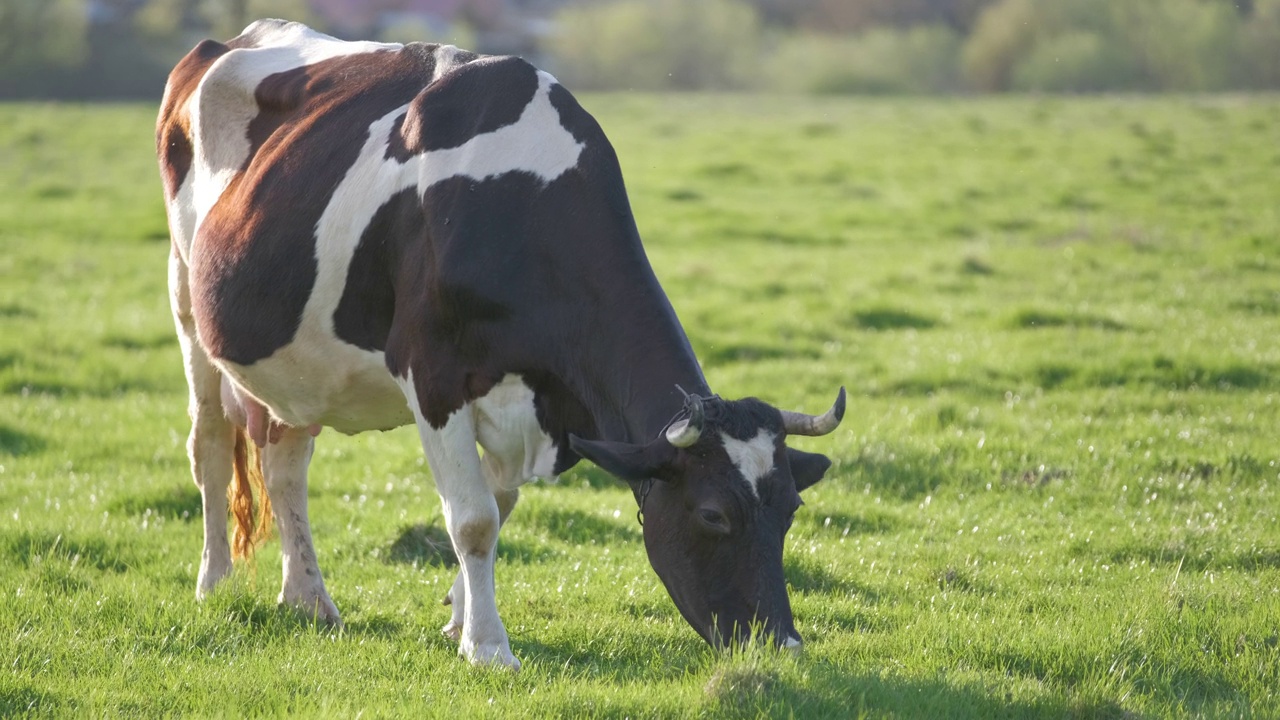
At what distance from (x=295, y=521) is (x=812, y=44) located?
52140mm

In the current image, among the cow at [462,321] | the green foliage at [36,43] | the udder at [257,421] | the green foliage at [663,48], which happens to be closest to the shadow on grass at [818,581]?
the cow at [462,321]

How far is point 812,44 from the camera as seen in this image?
5628 cm

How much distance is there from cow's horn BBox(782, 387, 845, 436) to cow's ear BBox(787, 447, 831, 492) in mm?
124

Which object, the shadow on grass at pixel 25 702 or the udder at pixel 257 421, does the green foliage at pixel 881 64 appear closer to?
the udder at pixel 257 421

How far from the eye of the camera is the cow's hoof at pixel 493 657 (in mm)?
5359

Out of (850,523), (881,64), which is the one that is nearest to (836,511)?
(850,523)

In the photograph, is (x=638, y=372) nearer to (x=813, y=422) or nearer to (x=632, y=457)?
(x=632, y=457)

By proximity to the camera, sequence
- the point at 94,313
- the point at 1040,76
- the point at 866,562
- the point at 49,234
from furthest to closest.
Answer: the point at 1040,76 < the point at 49,234 < the point at 94,313 < the point at 866,562

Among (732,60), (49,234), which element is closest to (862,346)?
(49,234)

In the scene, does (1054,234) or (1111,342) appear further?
(1054,234)

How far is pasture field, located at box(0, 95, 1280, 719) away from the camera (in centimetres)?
512

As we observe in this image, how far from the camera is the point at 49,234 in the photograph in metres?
20.5

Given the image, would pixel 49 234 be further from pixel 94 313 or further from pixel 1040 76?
pixel 1040 76

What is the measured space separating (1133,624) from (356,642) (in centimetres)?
331
